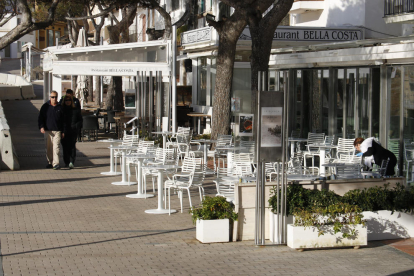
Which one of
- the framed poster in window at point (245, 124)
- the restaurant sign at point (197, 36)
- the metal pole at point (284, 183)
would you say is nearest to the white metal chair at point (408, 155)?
the framed poster in window at point (245, 124)

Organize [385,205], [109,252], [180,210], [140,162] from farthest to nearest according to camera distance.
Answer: [140,162]
[180,210]
[385,205]
[109,252]

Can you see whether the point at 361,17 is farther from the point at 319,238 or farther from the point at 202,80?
the point at 319,238

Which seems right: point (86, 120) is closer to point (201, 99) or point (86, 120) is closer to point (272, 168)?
point (201, 99)

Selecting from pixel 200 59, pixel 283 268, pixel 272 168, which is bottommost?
pixel 283 268

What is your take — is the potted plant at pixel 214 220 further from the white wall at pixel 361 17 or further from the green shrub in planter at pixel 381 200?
the white wall at pixel 361 17

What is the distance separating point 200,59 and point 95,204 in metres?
17.8

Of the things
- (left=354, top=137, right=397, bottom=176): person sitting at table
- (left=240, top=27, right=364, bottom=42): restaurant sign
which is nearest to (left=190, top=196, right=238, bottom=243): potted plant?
(left=354, top=137, right=397, bottom=176): person sitting at table

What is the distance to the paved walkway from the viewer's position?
750 centimetres

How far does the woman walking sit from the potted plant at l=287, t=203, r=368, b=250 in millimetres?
9110

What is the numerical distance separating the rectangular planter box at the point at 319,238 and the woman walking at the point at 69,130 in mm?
9107

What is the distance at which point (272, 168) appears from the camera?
1163cm

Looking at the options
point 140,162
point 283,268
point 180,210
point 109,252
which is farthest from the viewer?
point 140,162

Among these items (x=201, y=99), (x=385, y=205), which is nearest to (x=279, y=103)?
(x=385, y=205)

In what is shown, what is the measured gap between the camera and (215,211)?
885 cm
